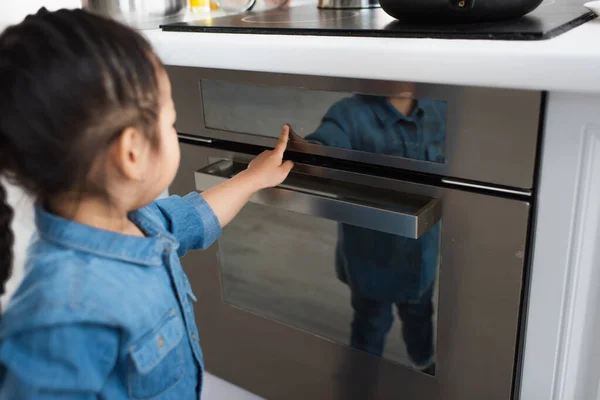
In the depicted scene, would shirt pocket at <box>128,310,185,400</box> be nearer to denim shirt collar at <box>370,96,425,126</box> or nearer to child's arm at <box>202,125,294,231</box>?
child's arm at <box>202,125,294,231</box>

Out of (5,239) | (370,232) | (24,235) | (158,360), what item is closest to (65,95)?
(5,239)

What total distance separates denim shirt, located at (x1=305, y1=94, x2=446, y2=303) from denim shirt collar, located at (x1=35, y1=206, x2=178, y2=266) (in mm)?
252

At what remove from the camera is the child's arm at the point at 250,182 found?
780mm

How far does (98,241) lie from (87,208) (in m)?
0.04

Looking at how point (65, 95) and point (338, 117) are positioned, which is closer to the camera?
point (65, 95)

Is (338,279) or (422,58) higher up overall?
(422,58)

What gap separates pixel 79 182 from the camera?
0.56 meters

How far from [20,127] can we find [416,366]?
0.56 meters

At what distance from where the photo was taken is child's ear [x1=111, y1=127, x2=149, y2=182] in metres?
0.54

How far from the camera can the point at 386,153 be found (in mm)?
696

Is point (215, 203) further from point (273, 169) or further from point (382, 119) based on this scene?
point (382, 119)

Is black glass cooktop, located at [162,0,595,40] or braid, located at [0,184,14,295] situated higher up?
black glass cooktop, located at [162,0,595,40]

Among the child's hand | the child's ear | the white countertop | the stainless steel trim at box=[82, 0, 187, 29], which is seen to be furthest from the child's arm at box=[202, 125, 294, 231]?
the stainless steel trim at box=[82, 0, 187, 29]

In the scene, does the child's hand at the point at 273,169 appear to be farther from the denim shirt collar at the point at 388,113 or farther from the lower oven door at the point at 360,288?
the denim shirt collar at the point at 388,113
